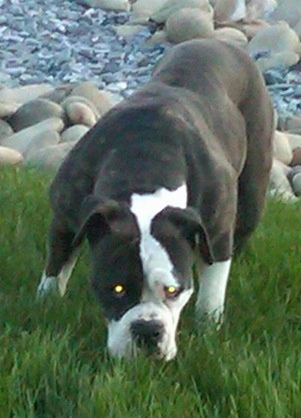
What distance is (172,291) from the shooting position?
161 inches

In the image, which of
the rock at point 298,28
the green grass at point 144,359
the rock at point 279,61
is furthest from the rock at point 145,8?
the green grass at point 144,359

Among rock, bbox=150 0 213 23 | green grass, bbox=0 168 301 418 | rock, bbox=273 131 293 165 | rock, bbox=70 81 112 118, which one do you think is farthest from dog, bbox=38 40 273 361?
rock, bbox=150 0 213 23

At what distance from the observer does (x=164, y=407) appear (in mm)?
3705

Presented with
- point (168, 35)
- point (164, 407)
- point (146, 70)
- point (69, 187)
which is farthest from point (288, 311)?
point (168, 35)

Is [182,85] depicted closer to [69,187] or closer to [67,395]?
[69,187]

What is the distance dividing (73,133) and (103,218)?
4.24 metres

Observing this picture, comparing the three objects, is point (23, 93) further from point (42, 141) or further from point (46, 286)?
point (46, 286)

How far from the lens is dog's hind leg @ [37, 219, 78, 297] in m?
4.82

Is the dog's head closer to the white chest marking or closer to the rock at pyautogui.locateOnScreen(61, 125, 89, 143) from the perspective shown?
the white chest marking

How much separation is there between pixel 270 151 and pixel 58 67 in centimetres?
598

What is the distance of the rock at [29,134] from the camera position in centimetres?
825

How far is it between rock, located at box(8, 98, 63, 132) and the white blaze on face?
4.77 meters

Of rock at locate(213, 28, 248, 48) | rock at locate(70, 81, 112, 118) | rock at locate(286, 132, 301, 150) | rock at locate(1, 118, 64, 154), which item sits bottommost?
rock at locate(213, 28, 248, 48)

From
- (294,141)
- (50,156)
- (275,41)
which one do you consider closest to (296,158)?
(294,141)
